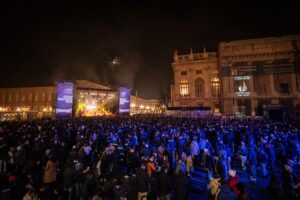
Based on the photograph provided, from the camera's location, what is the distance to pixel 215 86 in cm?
4559

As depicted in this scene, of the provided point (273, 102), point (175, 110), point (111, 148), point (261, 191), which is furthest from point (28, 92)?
point (273, 102)

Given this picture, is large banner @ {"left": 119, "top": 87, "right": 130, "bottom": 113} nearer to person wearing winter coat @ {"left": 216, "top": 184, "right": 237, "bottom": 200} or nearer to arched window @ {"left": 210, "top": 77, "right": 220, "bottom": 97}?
arched window @ {"left": 210, "top": 77, "right": 220, "bottom": 97}

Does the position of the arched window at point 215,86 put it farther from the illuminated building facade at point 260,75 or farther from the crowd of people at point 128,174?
the crowd of people at point 128,174

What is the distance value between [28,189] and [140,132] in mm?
8691

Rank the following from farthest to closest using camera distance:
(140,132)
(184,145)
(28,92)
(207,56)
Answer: (28,92), (207,56), (140,132), (184,145)

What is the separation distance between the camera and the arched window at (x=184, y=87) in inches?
1849

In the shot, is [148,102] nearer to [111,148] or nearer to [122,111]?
[122,111]

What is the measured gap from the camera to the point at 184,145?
9469 mm

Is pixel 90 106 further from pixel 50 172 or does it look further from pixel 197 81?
pixel 50 172

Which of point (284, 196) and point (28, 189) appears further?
point (284, 196)

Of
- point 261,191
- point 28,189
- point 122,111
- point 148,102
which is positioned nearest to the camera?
point 28,189

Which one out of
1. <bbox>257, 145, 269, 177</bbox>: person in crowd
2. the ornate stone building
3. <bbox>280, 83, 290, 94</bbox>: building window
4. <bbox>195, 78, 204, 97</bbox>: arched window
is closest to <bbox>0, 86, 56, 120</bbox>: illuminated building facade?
the ornate stone building

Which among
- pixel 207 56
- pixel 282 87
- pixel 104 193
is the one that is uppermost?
pixel 207 56

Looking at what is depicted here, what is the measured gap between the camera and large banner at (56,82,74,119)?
26594mm
